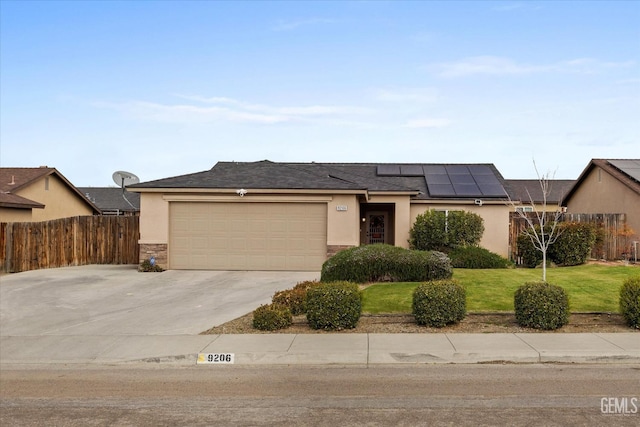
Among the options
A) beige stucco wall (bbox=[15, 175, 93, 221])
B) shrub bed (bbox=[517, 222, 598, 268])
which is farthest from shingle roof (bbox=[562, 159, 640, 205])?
beige stucco wall (bbox=[15, 175, 93, 221])

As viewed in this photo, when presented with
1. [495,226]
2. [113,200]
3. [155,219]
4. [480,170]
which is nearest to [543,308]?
[495,226]

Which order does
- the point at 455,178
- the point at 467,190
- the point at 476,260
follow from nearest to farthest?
the point at 476,260 → the point at 467,190 → the point at 455,178

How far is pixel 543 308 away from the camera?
33.6 feet

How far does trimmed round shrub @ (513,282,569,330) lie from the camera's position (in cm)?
1023

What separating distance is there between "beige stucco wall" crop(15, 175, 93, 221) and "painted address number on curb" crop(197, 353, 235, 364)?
73.0 ft

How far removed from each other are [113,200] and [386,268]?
3340 centimetres

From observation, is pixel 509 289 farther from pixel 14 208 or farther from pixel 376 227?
pixel 14 208

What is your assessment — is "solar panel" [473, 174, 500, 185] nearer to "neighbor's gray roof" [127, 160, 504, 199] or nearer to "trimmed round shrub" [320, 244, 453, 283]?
"neighbor's gray roof" [127, 160, 504, 199]

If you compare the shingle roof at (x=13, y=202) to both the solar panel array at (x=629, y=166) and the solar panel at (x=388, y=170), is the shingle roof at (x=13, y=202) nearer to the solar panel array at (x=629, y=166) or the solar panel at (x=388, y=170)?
the solar panel at (x=388, y=170)

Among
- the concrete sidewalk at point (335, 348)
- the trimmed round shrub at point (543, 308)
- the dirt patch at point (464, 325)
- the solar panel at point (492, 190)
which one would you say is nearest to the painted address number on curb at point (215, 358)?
the concrete sidewalk at point (335, 348)

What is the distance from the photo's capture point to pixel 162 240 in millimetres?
20453

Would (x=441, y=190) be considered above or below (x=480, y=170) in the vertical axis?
below

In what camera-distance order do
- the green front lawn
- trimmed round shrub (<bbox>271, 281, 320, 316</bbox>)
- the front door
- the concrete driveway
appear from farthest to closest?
the front door < the green front lawn < trimmed round shrub (<bbox>271, 281, 320, 316</bbox>) < the concrete driveway

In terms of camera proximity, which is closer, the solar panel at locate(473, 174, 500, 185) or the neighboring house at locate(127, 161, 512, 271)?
the neighboring house at locate(127, 161, 512, 271)
